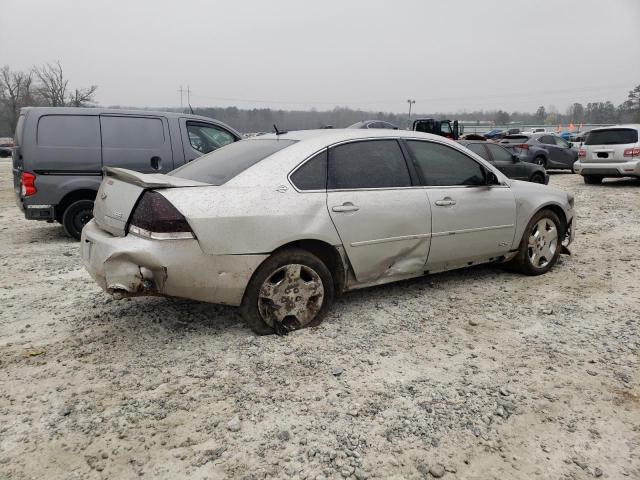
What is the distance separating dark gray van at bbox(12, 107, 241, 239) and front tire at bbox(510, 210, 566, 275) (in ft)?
15.6

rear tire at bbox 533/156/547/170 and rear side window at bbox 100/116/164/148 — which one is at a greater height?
rear side window at bbox 100/116/164/148

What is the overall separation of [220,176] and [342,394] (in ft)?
5.79

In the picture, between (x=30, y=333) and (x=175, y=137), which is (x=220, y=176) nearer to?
(x=30, y=333)

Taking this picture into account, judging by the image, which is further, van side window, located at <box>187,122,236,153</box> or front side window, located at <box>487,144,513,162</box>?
front side window, located at <box>487,144,513,162</box>

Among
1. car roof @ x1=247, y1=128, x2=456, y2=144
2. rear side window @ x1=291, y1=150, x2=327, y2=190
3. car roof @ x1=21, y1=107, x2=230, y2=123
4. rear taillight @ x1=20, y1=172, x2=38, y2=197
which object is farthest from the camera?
car roof @ x1=21, y1=107, x2=230, y2=123

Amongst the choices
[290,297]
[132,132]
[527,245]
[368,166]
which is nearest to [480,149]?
[527,245]

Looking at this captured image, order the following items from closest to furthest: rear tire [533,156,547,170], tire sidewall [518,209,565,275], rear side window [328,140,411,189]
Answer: rear side window [328,140,411,189]
tire sidewall [518,209,565,275]
rear tire [533,156,547,170]

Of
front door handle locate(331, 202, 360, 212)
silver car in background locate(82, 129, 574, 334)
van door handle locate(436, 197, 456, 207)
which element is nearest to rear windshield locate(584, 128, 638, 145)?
silver car in background locate(82, 129, 574, 334)

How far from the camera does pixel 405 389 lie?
286cm

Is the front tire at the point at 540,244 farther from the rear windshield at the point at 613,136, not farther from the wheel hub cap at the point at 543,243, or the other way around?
the rear windshield at the point at 613,136

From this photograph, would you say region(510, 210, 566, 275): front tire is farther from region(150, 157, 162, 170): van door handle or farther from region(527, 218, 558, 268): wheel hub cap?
region(150, 157, 162, 170): van door handle

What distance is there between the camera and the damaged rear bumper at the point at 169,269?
3.10 metres

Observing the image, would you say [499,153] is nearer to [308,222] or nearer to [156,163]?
[156,163]

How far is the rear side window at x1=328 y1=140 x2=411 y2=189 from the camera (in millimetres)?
3752
